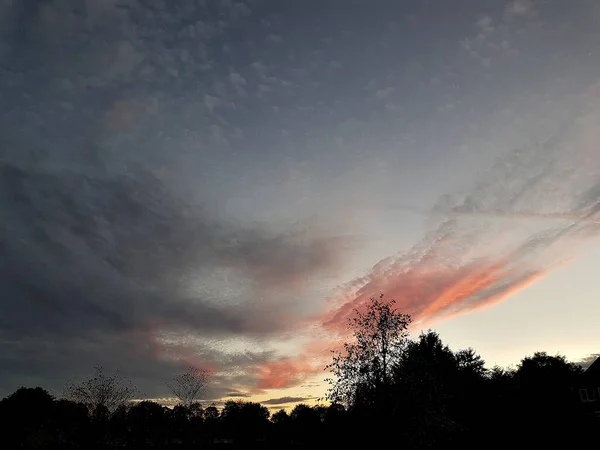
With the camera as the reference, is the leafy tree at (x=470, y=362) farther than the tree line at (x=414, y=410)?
Yes

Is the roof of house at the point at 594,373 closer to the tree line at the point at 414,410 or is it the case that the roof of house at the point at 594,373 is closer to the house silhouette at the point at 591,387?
the house silhouette at the point at 591,387

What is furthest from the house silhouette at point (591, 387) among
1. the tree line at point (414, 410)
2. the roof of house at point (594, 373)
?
the tree line at point (414, 410)

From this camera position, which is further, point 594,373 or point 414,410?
point 594,373

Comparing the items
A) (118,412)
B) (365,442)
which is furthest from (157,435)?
(365,442)

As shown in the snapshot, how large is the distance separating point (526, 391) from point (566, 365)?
9640 cm

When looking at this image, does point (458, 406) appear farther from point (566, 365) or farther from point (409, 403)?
point (566, 365)

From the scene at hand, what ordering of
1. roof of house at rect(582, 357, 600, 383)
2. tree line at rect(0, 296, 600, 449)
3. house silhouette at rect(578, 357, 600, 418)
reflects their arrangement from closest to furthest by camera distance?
tree line at rect(0, 296, 600, 449) → house silhouette at rect(578, 357, 600, 418) → roof of house at rect(582, 357, 600, 383)

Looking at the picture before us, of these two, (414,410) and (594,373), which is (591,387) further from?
(414,410)

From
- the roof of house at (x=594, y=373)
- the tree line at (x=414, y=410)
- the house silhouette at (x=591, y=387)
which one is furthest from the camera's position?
the roof of house at (x=594, y=373)

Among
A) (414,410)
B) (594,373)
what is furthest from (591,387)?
(414,410)

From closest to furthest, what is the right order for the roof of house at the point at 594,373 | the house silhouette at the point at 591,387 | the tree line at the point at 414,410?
the tree line at the point at 414,410 → the house silhouette at the point at 591,387 → the roof of house at the point at 594,373

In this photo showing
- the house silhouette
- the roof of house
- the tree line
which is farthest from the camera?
the roof of house

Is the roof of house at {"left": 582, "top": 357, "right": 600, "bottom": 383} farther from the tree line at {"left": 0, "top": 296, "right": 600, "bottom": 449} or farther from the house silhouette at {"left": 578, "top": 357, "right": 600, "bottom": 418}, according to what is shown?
the tree line at {"left": 0, "top": 296, "right": 600, "bottom": 449}

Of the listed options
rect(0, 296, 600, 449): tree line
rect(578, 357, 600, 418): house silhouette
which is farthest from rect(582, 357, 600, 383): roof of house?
rect(0, 296, 600, 449): tree line
